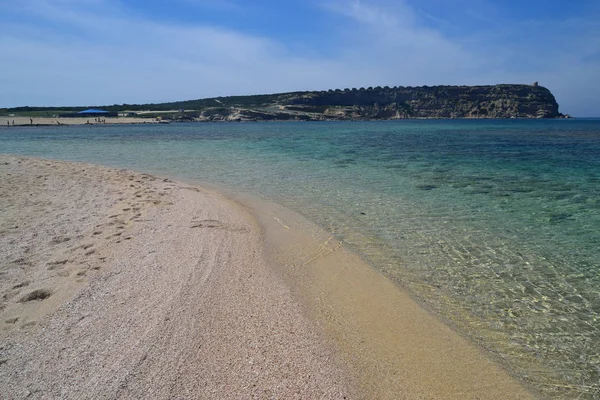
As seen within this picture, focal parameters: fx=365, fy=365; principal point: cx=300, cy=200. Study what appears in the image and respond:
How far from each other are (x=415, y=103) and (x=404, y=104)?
Result: 411 centimetres

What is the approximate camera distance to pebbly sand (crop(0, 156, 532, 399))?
316 cm

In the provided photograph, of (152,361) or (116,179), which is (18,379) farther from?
(116,179)

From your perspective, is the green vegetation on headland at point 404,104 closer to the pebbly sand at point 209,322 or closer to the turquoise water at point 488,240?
the turquoise water at point 488,240

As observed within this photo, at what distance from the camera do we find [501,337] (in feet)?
13.6

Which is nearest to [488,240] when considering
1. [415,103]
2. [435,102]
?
[415,103]

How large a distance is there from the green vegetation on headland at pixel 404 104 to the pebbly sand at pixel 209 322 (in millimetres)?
104954

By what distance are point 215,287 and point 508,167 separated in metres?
16.6

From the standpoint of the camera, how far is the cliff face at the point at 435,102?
4675 inches

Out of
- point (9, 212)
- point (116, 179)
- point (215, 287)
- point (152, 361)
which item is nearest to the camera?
point (152, 361)

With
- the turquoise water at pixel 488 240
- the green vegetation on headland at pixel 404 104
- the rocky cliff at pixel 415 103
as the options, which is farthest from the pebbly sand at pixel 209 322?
the rocky cliff at pixel 415 103

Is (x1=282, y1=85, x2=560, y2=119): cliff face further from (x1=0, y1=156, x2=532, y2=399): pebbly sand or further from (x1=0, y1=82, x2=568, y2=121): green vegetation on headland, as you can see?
(x1=0, y1=156, x2=532, y2=399): pebbly sand

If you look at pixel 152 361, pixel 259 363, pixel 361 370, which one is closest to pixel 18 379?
pixel 152 361

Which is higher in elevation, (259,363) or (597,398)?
(259,363)

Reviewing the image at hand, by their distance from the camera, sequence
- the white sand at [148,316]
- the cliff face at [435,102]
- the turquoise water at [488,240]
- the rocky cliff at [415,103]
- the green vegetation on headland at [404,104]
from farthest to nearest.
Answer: the cliff face at [435,102]
the rocky cliff at [415,103]
the green vegetation on headland at [404,104]
the turquoise water at [488,240]
the white sand at [148,316]
